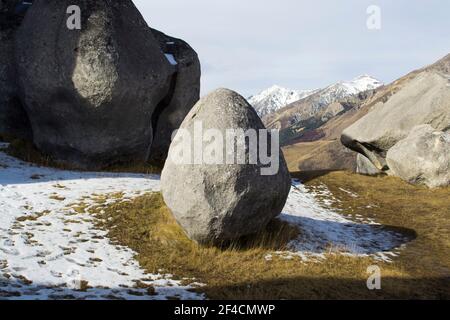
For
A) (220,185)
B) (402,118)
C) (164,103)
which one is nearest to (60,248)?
(220,185)

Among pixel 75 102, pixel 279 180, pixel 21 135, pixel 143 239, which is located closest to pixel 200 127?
pixel 279 180

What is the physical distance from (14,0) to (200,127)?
56.6 feet

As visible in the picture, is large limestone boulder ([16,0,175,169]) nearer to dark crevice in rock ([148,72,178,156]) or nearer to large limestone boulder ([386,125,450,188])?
dark crevice in rock ([148,72,178,156])

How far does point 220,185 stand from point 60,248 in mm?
4288

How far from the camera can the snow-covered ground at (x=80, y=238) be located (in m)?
8.97

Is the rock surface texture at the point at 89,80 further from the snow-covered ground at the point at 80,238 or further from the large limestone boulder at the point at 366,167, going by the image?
the large limestone boulder at the point at 366,167

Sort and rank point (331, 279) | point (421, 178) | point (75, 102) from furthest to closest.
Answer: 1. point (421, 178)
2. point (75, 102)
3. point (331, 279)

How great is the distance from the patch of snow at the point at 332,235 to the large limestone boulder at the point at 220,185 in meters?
1.55

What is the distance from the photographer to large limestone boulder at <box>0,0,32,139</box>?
20734mm

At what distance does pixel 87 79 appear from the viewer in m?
18.1

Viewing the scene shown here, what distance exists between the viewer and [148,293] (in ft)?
29.3

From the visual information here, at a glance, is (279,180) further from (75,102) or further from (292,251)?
(75,102)

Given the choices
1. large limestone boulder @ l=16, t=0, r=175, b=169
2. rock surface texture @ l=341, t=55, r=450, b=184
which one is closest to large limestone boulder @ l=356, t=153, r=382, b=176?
rock surface texture @ l=341, t=55, r=450, b=184

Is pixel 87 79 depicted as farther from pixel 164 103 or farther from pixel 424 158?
pixel 424 158
